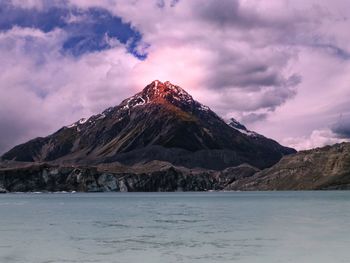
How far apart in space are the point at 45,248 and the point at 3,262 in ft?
30.8

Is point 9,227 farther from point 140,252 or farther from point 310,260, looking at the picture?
point 310,260

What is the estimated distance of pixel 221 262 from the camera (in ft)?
144

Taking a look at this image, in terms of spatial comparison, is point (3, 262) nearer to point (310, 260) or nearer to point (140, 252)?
point (140, 252)

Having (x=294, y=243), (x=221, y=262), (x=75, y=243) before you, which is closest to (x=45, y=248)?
(x=75, y=243)

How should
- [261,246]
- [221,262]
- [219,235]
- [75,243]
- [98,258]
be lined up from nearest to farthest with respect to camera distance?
[221,262], [98,258], [261,246], [75,243], [219,235]

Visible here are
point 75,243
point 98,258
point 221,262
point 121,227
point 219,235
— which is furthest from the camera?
point 121,227

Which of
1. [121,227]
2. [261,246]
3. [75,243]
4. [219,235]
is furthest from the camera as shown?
[121,227]

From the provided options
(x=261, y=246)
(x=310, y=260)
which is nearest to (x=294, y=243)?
(x=261, y=246)

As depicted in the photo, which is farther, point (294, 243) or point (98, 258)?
point (294, 243)

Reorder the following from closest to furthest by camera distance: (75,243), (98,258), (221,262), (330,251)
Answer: (221,262) < (98,258) < (330,251) < (75,243)

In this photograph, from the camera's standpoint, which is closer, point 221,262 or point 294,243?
point 221,262

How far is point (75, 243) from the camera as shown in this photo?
57.9 metres

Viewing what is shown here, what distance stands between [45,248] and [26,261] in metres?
8.61

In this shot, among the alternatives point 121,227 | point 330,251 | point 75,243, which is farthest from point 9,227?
point 330,251
